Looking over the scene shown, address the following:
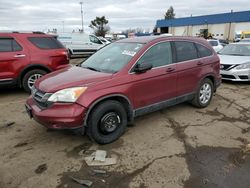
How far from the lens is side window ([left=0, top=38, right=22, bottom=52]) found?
6.54 m

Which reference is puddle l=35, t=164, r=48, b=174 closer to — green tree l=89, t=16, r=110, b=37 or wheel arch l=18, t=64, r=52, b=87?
wheel arch l=18, t=64, r=52, b=87

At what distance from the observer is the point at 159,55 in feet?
15.4

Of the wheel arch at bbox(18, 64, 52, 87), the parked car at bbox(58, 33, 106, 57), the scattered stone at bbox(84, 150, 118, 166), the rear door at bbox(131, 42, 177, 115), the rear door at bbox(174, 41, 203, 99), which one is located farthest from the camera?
the parked car at bbox(58, 33, 106, 57)

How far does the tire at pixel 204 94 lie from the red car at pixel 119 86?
0.03m

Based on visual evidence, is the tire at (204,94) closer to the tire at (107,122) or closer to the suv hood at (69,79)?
the tire at (107,122)

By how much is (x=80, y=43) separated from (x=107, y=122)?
15493 mm

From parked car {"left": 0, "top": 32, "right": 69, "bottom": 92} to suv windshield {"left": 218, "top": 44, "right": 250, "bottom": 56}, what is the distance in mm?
6781

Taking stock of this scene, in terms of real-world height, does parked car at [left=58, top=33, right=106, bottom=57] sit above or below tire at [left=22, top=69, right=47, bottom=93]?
above

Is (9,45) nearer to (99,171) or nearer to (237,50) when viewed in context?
(99,171)

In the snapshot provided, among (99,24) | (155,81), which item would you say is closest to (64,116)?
(155,81)

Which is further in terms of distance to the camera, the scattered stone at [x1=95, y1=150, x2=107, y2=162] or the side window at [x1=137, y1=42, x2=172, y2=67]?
the side window at [x1=137, y1=42, x2=172, y2=67]

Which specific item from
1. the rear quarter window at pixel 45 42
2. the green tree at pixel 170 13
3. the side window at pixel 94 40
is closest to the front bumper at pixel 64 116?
the rear quarter window at pixel 45 42

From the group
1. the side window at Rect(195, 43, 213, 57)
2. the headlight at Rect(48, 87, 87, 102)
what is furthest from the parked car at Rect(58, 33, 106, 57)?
the headlight at Rect(48, 87, 87, 102)

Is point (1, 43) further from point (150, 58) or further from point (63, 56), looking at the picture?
point (150, 58)
